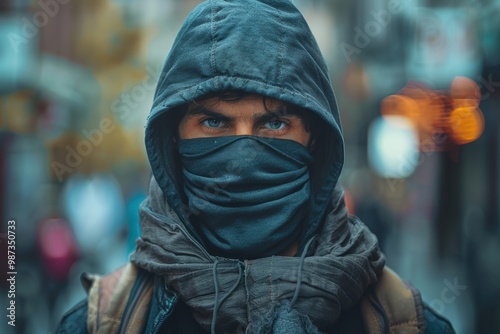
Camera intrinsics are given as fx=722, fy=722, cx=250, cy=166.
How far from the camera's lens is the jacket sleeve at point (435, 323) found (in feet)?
7.97

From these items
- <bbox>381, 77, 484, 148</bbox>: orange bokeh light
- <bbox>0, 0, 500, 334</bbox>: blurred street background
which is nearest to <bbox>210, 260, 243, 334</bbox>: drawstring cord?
<bbox>0, 0, 500, 334</bbox>: blurred street background

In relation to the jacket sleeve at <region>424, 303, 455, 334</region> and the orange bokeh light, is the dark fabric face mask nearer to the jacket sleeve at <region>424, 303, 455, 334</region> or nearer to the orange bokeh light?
the jacket sleeve at <region>424, 303, 455, 334</region>

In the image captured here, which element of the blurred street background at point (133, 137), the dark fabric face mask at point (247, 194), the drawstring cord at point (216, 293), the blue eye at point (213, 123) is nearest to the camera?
the drawstring cord at point (216, 293)

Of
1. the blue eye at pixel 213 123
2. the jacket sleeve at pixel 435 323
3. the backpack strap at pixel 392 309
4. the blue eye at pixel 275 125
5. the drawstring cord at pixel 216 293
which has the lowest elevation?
the jacket sleeve at pixel 435 323

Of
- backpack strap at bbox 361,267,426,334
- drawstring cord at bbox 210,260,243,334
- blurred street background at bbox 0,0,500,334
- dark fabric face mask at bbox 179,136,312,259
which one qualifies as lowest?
blurred street background at bbox 0,0,500,334

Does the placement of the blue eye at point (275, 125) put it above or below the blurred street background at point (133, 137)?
above

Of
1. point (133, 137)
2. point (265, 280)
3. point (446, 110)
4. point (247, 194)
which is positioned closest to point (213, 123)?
point (247, 194)

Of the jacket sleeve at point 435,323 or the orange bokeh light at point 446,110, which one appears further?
the orange bokeh light at point 446,110

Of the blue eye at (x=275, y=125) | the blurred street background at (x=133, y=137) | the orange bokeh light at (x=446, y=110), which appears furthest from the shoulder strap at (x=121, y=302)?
the orange bokeh light at (x=446, y=110)

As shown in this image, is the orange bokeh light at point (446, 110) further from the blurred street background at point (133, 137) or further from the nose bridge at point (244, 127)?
the nose bridge at point (244, 127)

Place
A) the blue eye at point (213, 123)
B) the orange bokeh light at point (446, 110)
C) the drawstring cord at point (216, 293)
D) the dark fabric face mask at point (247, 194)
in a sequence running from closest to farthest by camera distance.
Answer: the drawstring cord at point (216, 293)
the dark fabric face mask at point (247, 194)
the blue eye at point (213, 123)
the orange bokeh light at point (446, 110)

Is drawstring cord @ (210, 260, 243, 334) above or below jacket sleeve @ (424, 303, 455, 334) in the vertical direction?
above

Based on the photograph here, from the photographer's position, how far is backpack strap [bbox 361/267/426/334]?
2.32 meters

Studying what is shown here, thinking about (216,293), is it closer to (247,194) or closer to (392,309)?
(247,194)
